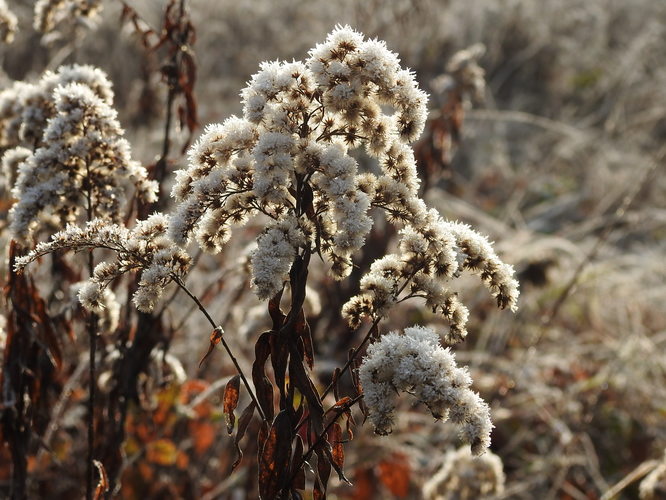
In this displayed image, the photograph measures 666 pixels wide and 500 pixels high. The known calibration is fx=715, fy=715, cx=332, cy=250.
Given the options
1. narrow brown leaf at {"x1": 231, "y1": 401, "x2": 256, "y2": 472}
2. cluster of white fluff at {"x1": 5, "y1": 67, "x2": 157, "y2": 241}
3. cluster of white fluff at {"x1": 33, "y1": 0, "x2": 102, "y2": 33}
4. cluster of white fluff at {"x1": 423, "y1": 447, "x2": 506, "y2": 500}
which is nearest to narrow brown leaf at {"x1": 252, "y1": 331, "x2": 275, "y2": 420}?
narrow brown leaf at {"x1": 231, "y1": 401, "x2": 256, "y2": 472}

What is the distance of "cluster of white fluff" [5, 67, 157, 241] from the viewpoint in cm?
179

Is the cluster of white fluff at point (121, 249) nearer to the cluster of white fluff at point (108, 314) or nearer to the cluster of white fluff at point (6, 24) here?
the cluster of white fluff at point (108, 314)

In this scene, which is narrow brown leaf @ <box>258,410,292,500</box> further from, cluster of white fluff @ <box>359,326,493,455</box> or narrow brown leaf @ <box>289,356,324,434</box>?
cluster of white fluff @ <box>359,326,493,455</box>

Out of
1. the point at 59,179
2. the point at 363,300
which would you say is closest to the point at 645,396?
the point at 363,300

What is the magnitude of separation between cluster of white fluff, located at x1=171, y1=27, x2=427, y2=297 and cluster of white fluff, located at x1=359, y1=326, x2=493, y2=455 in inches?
8.3

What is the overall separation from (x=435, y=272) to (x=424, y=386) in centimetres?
29

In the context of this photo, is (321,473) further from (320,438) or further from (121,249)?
(121,249)

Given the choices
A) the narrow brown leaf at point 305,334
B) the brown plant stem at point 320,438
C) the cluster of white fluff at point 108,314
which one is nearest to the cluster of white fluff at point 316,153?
the narrow brown leaf at point 305,334

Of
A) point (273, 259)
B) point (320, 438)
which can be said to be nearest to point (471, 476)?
point (320, 438)

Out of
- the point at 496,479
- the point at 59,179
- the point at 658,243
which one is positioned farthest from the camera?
the point at 658,243

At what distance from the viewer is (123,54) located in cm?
831

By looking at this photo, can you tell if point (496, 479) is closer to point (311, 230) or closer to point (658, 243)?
point (311, 230)

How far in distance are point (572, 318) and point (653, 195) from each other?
2846mm

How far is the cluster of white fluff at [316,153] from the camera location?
1.36m
